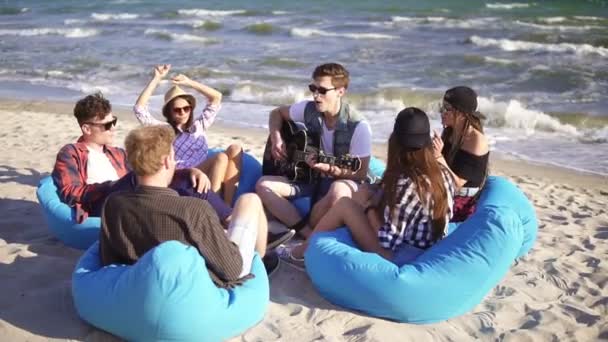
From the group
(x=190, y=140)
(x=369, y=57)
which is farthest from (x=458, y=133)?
(x=369, y=57)

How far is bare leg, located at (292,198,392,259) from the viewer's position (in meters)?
4.23

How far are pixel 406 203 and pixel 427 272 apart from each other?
42 cm

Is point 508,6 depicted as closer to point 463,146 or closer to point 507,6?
point 507,6

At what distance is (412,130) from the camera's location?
12.6 ft

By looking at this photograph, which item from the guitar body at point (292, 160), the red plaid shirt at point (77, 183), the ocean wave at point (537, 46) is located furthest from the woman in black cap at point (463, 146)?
the ocean wave at point (537, 46)

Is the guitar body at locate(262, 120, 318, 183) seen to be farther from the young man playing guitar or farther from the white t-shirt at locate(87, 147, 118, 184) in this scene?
the white t-shirt at locate(87, 147, 118, 184)

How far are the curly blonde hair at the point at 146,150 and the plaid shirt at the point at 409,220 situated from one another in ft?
4.68

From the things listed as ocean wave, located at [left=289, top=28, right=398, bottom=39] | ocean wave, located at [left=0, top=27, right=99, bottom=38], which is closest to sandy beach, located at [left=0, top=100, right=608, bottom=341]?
ocean wave, located at [left=289, top=28, right=398, bottom=39]

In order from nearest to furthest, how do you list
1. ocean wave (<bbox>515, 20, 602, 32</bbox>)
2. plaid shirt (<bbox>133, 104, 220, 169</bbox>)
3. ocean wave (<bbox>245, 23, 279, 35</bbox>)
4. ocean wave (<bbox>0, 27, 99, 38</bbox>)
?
1. plaid shirt (<bbox>133, 104, 220, 169</bbox>)
2. ocean wave (<bbox>515, 20, 602, 32</bbox>)
3. ocean wave (<bbox>245, 23, 279, 35</bbox>)
4. ocean wave (<bbox>0, 27, 99, 38</bbox>)

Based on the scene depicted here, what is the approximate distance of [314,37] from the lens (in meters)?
Result: 19.5

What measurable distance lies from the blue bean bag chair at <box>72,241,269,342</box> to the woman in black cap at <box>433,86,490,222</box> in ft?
6.00

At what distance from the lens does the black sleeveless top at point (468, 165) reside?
4.73 m

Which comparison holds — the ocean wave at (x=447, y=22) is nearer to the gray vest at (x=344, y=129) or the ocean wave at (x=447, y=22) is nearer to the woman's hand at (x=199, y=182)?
the gray vest at (x=344, y=129)

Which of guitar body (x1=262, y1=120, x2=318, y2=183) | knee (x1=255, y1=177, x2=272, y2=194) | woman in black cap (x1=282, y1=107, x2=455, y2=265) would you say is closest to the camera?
woman in black cap (x1=282, y1=107, x2=455, y2=265)
